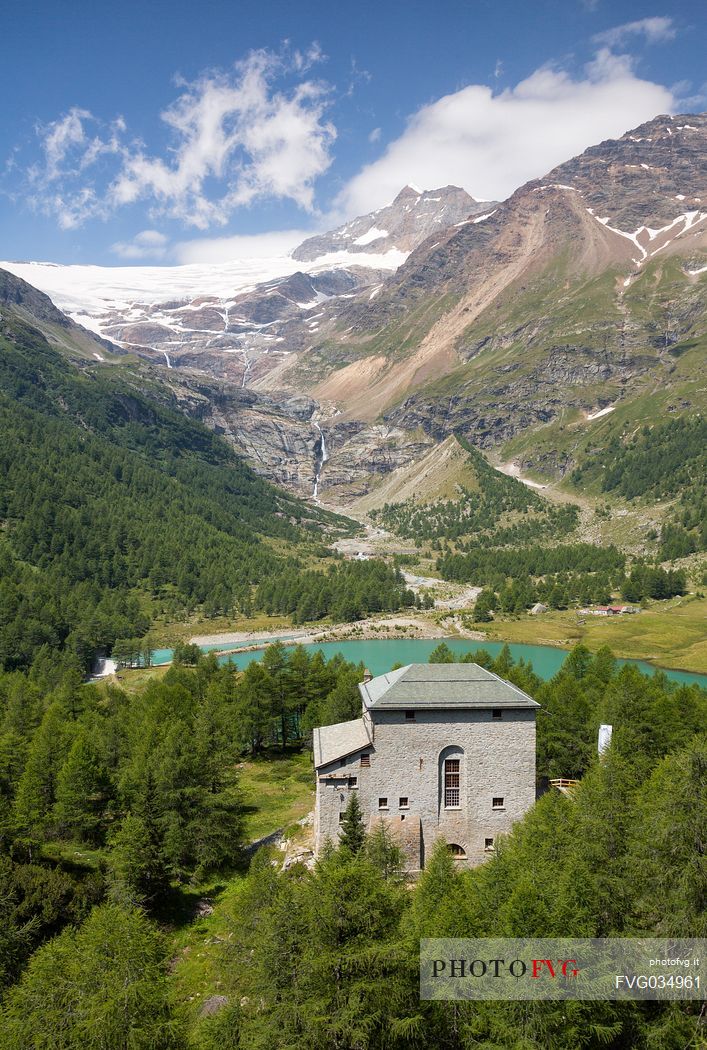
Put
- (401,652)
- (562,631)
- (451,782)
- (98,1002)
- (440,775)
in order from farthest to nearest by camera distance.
Result: (562,631), (401,652), (451,782), (440,775), (98,1002)

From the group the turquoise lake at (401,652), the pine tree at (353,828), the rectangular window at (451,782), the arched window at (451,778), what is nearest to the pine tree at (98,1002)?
the pine tree at (353,828)

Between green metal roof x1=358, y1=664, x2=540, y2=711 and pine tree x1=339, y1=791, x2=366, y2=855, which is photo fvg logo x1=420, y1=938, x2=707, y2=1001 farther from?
green metal roof x1=358, y1=664, x2=540, y2=711

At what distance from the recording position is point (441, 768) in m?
37.0

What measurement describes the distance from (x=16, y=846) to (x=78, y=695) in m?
32.9

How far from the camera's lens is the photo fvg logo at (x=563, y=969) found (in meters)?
18.5

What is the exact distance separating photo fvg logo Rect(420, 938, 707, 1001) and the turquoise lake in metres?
84.0

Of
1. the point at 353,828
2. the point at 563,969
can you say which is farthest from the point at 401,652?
the point at 563,969

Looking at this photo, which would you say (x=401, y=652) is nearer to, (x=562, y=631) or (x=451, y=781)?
(x=562, y=631)

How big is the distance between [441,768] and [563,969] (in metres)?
18.1

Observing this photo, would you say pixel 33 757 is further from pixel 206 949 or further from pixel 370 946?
pixel 370 946

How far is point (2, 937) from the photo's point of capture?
87.7 feet

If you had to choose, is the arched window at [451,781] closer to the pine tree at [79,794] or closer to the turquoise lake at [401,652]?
the pine tree at [79,794]

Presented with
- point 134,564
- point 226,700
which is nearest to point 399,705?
point 226,700

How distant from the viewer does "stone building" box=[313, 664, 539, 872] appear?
36.5m
